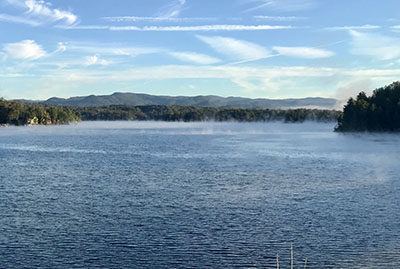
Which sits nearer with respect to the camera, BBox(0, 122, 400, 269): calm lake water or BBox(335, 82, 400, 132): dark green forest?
BBox(0, 122, 400, 269): calm lake water

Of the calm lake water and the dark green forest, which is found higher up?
the dark green forest

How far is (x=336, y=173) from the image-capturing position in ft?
189

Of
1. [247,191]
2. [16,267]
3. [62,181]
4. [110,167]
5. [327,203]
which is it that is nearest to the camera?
[16,267]

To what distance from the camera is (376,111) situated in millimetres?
151125

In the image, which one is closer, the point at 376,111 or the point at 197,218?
the point at 197,218

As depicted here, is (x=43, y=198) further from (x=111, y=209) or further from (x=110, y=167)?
(x=110, y=167)

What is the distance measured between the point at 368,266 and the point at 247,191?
66.9 feet

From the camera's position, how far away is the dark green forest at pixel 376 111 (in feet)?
490

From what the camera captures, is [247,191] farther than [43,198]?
Yes

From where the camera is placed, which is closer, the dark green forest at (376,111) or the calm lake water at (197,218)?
the calm lake water at (197,218)

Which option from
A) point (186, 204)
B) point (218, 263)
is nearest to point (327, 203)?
point (186, 204)

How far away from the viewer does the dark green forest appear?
490 feet

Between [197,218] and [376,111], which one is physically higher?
[376,111]

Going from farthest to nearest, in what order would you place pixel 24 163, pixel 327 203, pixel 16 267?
1. pixel 24 163
2. pixel 327 203
3. pixel 16 267
